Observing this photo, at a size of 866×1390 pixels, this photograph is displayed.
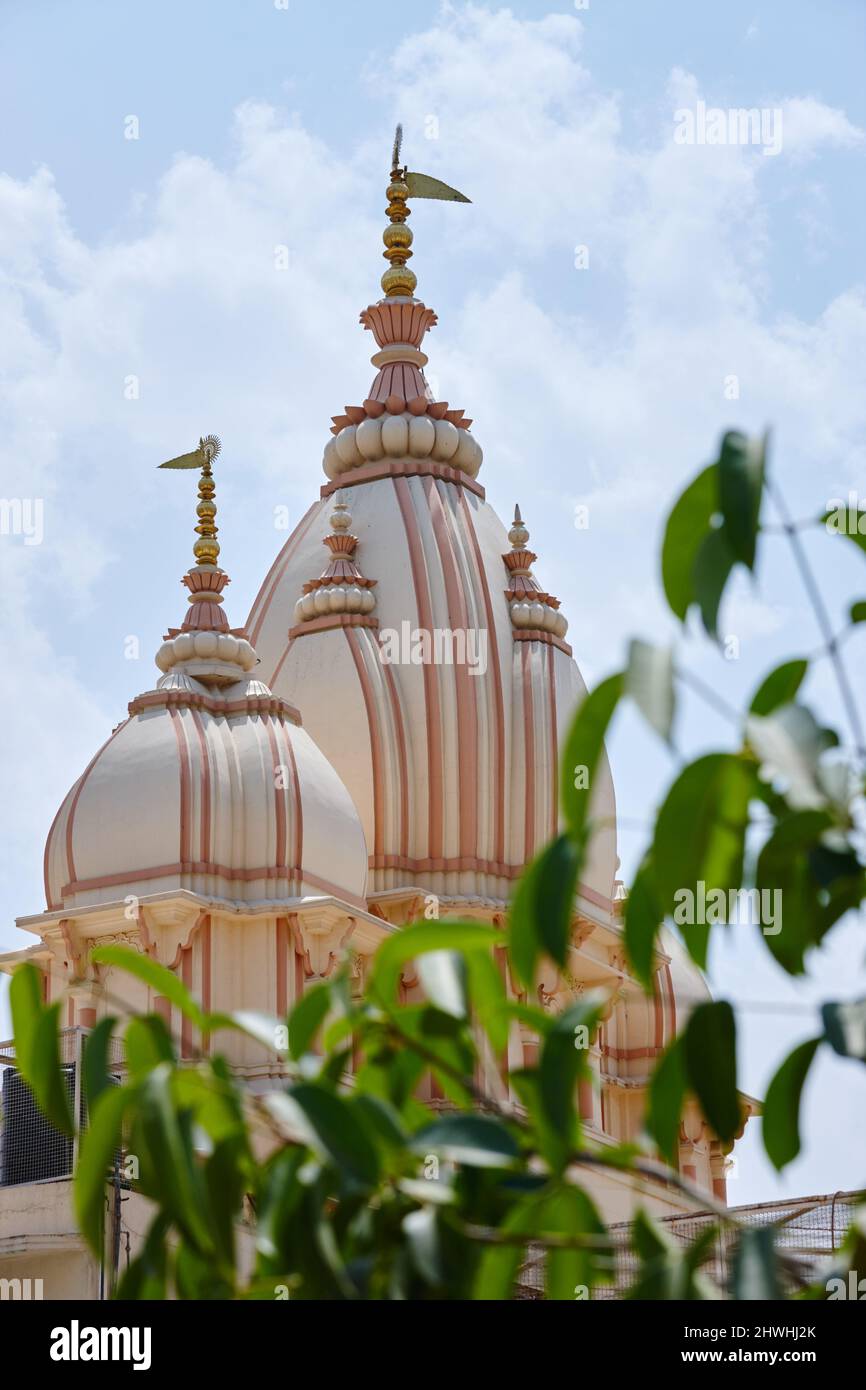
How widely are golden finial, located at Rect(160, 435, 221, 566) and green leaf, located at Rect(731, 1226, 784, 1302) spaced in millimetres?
22127

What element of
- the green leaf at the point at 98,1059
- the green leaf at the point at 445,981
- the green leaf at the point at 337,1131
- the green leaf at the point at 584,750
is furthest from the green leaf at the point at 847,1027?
the green leaf at the point at 98,1059

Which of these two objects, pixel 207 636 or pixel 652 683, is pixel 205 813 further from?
pixel 652 683

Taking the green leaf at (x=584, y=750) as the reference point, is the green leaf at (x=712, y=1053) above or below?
below

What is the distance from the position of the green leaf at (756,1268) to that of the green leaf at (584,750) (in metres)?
0.55

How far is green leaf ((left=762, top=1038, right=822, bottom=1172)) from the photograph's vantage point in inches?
113

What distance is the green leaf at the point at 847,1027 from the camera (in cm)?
266

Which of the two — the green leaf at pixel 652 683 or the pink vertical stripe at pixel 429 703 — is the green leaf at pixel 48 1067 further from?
the pink vertical stripe at pixel 429 703

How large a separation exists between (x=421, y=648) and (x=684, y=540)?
23250 mm

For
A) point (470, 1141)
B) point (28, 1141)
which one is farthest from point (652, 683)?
point (28, 1141)

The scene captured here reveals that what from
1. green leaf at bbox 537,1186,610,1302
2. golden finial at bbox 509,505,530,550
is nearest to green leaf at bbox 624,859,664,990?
green leaf at bbox 537,1186,610,1302

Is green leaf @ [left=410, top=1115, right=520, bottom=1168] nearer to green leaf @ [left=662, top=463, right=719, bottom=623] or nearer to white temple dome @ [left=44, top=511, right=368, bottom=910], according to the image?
green leaf @ [left=662, top=463, right=719, bottom=623]
